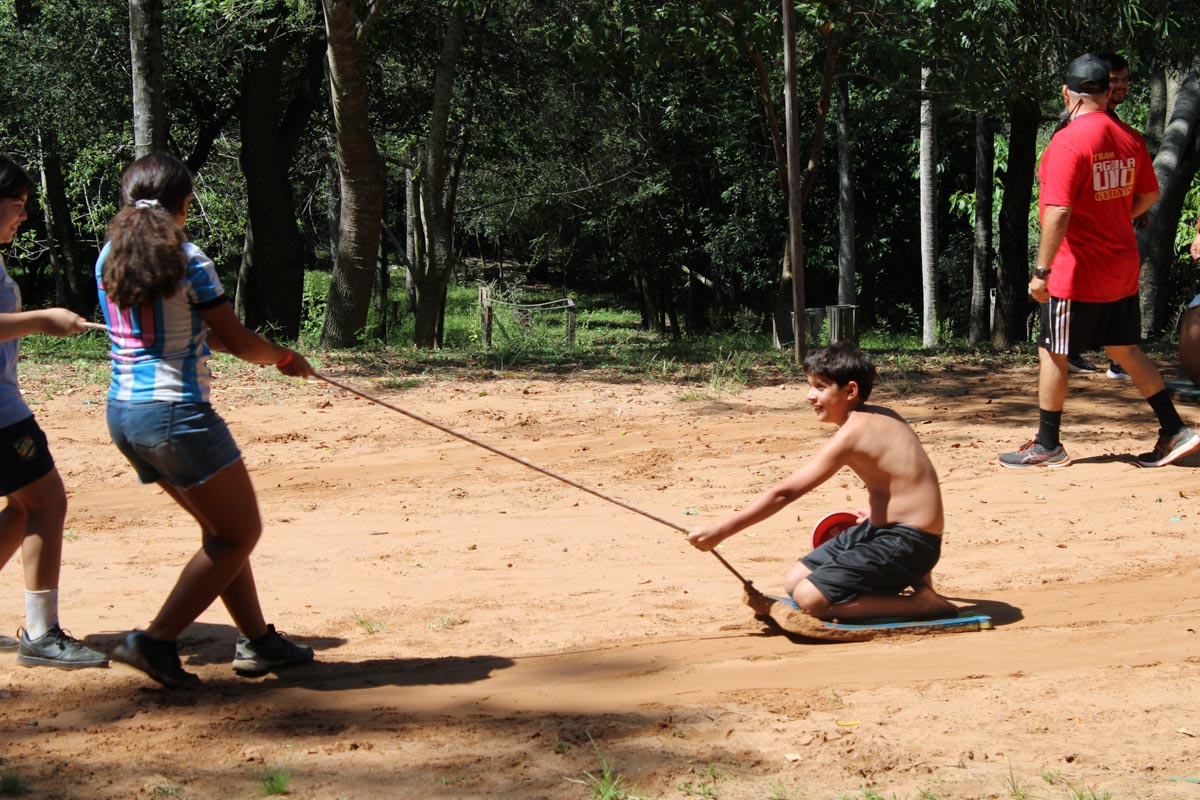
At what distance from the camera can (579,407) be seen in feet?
29.9

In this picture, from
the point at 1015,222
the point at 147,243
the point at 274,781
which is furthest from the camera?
the point at 1015,222

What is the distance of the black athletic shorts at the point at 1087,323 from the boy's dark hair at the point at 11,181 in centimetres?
512

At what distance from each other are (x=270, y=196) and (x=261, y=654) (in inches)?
542

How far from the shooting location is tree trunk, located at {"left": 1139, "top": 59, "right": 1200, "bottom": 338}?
1295cm

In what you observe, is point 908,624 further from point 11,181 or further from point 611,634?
point 11,181

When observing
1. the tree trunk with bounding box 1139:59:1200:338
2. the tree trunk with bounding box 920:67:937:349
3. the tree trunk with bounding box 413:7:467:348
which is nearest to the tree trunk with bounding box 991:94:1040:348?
the tree trunk with bounding box 1139:59:1200:338

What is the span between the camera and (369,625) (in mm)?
4754

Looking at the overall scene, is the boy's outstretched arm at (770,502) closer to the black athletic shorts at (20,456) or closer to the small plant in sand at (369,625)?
the small plant in sand at (369,625)

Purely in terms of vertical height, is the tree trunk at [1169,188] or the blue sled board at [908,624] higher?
the tree trunk at [1169,188]

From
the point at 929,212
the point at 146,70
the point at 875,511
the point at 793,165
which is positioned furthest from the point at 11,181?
the point at 929,212

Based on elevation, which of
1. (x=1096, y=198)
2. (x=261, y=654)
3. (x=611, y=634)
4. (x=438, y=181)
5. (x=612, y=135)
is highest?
(x=612, y=135)

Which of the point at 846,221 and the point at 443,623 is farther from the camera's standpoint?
the point at 846,221

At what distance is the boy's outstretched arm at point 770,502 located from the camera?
417cm

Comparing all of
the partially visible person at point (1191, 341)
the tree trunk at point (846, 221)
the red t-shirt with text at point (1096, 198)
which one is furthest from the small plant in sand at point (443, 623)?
the tree trunk at point (846, 221)
